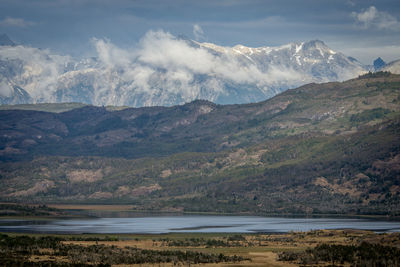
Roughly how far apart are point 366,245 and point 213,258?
137 feet

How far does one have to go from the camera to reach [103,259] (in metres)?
187

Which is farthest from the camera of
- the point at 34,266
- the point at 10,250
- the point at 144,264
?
the point at 10,250

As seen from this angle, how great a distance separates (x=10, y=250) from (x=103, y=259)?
27664mm

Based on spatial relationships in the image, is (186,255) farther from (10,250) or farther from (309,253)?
(10,250)

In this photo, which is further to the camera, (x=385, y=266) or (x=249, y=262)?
(x=249, y=262)

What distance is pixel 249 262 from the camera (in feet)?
618

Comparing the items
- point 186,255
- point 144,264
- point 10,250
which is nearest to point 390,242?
point 186,255

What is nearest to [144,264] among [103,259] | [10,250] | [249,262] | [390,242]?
[103,259]

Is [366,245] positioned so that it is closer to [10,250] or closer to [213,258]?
[213,258]

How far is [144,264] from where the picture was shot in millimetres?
183875

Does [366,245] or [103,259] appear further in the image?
[366,245]

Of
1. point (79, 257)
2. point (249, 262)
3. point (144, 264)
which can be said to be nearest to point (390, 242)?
point (249, 262)

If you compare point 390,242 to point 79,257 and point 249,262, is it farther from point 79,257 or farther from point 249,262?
point 79,257

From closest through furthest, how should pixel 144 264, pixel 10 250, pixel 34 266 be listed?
pixel 34 266 → pixel 144 264 → pixel 10 250
